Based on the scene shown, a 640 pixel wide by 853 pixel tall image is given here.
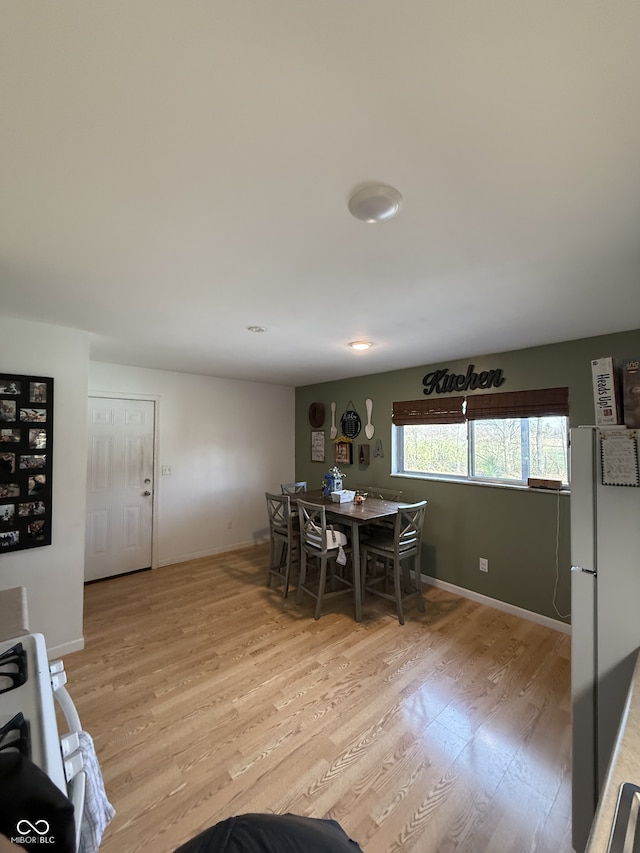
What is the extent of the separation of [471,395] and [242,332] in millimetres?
2254

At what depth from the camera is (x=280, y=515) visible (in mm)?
3666

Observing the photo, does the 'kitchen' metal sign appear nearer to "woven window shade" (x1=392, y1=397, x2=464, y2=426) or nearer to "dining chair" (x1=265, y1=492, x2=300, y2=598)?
"woven window shade" (x1=392, y1=397, x2=464, y2=426)

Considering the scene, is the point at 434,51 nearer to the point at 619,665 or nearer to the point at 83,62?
the point at 83,62

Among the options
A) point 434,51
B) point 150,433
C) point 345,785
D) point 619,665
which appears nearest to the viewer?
point 434,51

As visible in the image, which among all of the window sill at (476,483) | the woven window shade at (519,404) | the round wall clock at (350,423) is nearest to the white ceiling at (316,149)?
the woven window shade at (519,404)

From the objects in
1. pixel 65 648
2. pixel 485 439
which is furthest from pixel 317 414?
pixel 65 648

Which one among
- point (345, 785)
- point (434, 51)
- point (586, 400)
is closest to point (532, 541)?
point (586, 400)

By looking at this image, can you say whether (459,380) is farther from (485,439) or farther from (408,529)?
(408,529)

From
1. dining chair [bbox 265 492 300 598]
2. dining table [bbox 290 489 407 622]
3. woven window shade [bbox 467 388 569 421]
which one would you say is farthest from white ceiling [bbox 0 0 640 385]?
dining chair [bbox 265 492 300 598]

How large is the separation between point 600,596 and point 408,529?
181 cm

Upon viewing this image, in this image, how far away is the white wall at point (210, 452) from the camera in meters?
4.12

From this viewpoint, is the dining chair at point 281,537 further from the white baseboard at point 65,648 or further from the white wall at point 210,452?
the white baseboard at point 65,648

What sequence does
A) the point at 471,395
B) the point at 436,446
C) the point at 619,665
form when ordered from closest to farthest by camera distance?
the point at 619,665 < the point at 471,395 < the point at 436,446

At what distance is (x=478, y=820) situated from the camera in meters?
1.42
